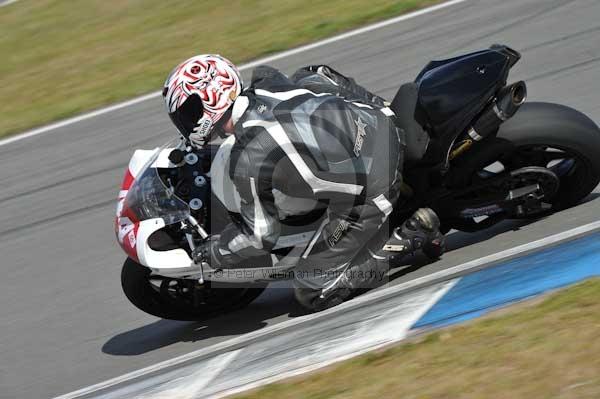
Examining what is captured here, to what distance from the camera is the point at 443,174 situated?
16.8 feet

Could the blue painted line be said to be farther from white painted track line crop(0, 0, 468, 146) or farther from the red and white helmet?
white painted track line crop(0, 0, 468, 146)

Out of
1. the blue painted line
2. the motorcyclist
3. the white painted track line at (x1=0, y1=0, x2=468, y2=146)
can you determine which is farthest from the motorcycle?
the white painted track line at (x1=0, y1=0, x2=468, y2=146)

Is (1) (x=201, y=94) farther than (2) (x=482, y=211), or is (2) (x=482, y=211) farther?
(2) (x=482, y=211)

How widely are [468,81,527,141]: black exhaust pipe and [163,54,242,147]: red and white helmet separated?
1.26 meters

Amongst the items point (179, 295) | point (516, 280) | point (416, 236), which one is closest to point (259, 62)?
point (179, 295)

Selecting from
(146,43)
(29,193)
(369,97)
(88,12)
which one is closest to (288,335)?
(369,97)

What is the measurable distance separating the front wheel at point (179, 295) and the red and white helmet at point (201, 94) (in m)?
0.91

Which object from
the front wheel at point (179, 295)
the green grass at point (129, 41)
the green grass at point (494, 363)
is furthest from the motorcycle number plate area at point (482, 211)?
the green grass at point (129, 41)

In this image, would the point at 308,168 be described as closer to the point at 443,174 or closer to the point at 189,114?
the point at 189,114

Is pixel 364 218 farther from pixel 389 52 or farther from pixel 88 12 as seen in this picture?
pixel 88 12

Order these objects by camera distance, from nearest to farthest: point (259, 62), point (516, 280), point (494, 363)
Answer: point (494, 363) → point (516, 280) → point (259, 62)

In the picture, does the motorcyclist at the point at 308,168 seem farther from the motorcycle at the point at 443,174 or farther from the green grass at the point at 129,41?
the green grass at the point at 129,41

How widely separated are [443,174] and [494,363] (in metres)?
1.64

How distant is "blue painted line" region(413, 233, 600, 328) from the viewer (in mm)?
4348
